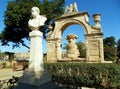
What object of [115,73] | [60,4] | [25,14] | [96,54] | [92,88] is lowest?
[92,88]

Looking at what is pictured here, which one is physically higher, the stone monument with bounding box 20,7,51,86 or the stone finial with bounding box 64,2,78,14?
the stone finial with bounding box 64,2,78,14

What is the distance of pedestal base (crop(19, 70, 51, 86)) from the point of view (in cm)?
677

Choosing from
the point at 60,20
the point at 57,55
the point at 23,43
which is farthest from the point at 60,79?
the point at 23,43

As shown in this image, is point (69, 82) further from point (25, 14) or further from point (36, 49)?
point (25, 14)

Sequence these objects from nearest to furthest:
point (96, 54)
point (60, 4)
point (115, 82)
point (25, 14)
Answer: point (115, 82) < point (96, 54) < point (25, 14) < point (60, 4)

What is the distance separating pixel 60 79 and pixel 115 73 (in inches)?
135

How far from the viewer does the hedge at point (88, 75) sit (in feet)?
27.0

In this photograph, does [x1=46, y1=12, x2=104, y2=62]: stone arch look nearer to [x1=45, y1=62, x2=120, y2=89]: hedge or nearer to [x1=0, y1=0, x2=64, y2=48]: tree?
[x1=45, y1=62, x2=120, y2=89]: hedge

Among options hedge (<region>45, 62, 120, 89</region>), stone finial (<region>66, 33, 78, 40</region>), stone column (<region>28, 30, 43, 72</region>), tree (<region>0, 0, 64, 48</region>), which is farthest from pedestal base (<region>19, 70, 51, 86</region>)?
tree (<region>0, 0, 64, 48</region>)

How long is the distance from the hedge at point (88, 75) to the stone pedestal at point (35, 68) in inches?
72.9

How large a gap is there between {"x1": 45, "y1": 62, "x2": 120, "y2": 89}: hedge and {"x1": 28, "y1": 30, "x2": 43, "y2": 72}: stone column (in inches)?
82.1

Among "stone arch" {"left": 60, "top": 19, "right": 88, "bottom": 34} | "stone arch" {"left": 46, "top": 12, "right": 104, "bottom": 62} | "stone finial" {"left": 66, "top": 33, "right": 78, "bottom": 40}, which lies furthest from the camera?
"stone finial" {"left": 66, "top": 33, "right": 78, "bottom": 40}

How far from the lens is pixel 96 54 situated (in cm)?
1228

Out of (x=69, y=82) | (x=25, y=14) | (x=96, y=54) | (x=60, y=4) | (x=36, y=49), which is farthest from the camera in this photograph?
(x=60, y=4)
